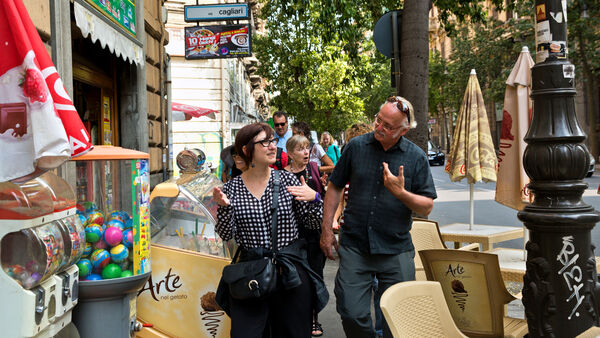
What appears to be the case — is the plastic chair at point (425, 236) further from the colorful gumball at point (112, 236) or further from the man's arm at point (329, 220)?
the colorful gumball at point (112, 236)

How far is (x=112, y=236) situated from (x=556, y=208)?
2.55 m

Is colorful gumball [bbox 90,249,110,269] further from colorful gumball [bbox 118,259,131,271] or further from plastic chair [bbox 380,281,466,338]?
plastic chair [bbox 380,281,466,338]

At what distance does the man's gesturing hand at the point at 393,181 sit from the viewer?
12.0 feet

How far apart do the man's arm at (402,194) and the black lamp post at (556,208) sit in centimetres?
59

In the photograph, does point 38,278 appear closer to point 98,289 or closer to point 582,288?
point 98,289

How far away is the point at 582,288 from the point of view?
3.26 meters

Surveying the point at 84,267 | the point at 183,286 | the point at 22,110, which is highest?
the point at 22,110

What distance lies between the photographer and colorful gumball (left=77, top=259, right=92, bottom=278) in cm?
344

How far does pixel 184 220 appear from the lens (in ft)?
15.0

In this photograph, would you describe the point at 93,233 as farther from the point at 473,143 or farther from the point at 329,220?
the point at 473,143

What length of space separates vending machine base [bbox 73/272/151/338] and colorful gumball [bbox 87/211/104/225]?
0.38 metres

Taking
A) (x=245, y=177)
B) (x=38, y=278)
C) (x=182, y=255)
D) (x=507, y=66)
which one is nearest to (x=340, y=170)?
(x=245, y=177)

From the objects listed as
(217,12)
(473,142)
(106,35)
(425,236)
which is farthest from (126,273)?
(217,12)

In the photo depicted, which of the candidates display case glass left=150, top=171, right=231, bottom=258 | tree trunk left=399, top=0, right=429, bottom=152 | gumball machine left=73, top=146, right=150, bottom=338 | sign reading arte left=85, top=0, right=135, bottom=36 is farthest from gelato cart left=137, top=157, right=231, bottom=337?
tree trunk left=399, top=0, right=429, bottom=152
